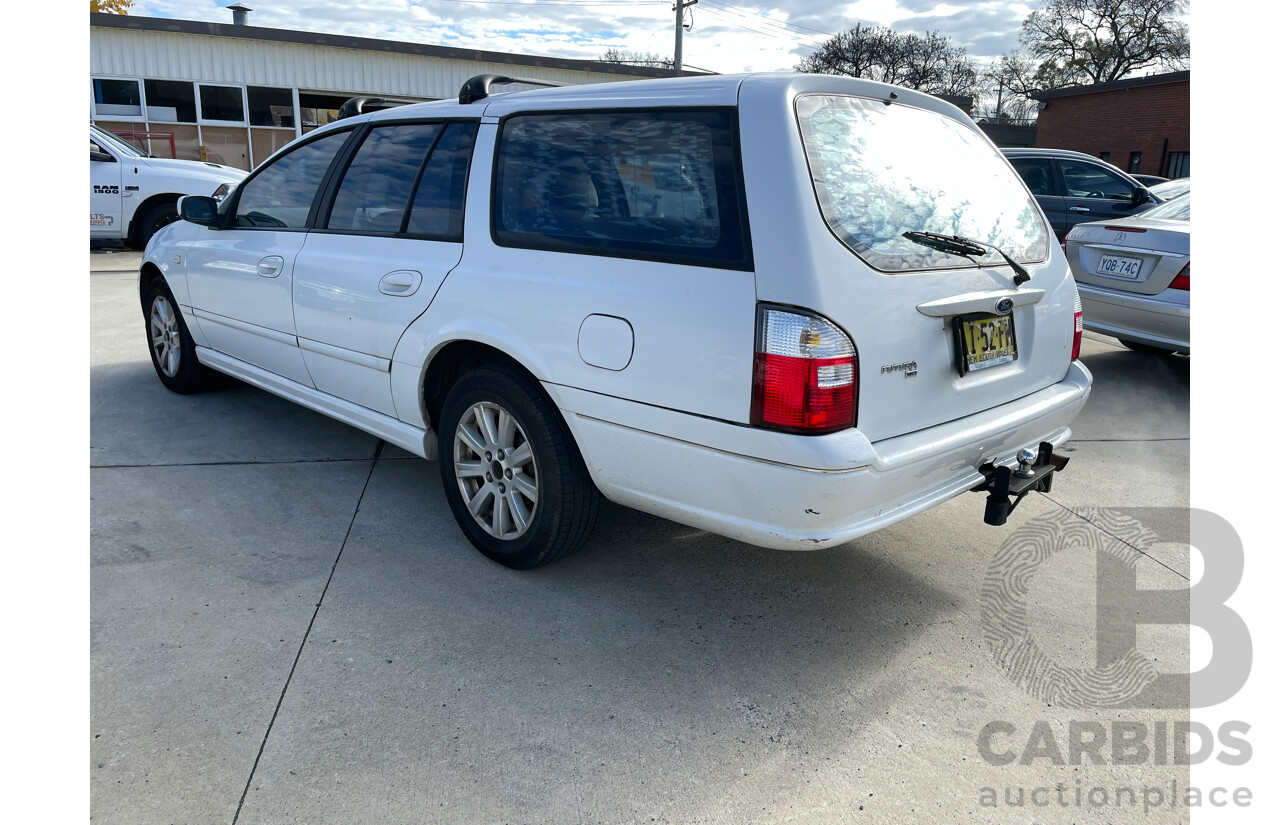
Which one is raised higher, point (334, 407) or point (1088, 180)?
point (1088, 180)

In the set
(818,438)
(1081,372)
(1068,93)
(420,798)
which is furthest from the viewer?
(1068,93)

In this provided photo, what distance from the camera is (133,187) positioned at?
11.3 meters

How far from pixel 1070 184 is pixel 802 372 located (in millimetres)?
8395

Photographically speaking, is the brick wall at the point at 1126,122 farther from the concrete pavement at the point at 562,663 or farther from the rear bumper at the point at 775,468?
the rear bumper at the point at 775,468

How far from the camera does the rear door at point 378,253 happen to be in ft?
10.8

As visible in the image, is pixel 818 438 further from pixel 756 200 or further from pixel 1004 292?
pixel 1004 292

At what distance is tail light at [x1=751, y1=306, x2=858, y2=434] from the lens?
2281 millimetres

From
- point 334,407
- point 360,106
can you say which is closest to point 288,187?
point 360,106

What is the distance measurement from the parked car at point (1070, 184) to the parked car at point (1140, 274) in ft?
9.91

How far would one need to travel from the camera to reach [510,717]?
7.80 feet

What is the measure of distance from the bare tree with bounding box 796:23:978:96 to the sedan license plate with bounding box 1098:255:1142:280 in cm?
4522

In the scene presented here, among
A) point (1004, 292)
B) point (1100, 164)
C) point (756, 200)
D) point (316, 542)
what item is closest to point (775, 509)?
point (756, 200)

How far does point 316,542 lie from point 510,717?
143cm

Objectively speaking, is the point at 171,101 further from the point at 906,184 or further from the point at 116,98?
the point at 906,184
